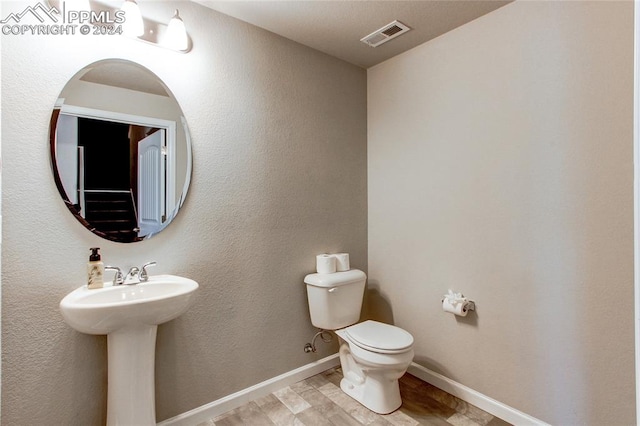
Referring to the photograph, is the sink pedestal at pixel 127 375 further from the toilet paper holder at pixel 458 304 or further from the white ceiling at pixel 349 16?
the white ceiling at pixel 349 16

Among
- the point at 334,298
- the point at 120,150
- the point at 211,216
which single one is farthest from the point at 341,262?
the point at 120,150

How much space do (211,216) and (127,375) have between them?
86 cm

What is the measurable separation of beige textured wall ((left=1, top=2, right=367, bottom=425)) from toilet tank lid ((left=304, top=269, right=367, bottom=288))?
0.47ft

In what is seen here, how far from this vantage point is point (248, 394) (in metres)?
1.98

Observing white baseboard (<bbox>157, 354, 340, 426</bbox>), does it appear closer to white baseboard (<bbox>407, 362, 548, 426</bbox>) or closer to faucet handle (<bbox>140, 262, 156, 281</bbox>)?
white baseboard (<bbox>407, 362, 548, 426</bbox>)

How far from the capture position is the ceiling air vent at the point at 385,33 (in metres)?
1.99

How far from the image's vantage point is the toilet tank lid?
2.10 m

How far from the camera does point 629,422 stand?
55.9 inches

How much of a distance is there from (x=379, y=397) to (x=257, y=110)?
1927 millimetres

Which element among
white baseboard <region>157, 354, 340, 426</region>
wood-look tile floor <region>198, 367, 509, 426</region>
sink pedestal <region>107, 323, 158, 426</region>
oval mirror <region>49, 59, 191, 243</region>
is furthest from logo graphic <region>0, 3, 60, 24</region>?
wood-look tile floor <region>198, 367, 509, 426</region>

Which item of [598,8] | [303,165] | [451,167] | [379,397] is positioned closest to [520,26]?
[598,8]

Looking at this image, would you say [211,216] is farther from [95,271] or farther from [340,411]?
[340,411]

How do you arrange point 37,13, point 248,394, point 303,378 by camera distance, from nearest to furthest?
point 37,13
point 248,394
point 303,378

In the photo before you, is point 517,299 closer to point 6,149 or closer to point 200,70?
point 200,70
